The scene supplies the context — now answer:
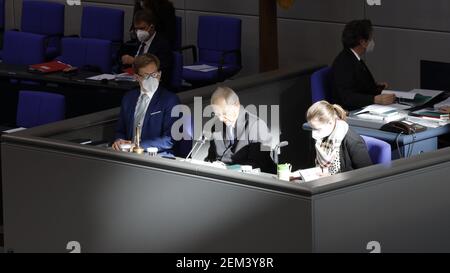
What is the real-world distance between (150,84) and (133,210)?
1.16m

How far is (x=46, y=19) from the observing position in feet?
39.7

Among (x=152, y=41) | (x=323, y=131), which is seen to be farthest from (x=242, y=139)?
(x=152, y=41)

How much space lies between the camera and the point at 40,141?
689cm

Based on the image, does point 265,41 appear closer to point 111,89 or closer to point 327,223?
point 111,89

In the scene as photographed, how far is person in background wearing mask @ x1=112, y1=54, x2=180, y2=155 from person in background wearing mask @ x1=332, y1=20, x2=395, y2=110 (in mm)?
1441

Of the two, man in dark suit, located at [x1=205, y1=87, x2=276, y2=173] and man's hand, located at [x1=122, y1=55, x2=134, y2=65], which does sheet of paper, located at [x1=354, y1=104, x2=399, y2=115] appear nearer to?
man in dark suit, located at [x1=205, y1=87, x2=276, y2=173]

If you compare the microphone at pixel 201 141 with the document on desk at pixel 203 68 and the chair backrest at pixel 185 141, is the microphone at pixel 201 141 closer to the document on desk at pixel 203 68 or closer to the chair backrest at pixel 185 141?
the chair backrest at pixel 185 141

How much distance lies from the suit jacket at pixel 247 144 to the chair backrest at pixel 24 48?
171 inches

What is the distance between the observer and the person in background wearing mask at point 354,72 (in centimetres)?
815

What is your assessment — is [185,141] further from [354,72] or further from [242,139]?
[354,72]

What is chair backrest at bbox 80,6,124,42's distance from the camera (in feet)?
37.8

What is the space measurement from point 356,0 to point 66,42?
112 inches

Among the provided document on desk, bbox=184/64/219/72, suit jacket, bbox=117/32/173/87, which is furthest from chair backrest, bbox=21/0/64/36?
suit jacket, bbox=117/32/173/87
